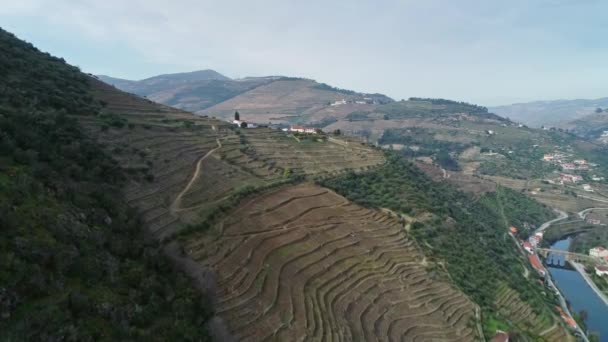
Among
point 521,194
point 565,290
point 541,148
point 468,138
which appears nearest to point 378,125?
point 468,138

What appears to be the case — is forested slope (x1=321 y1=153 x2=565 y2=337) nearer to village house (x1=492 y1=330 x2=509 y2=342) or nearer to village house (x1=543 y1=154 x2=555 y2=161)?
village house (x1=492 y1=330 x2=509 y2=342)

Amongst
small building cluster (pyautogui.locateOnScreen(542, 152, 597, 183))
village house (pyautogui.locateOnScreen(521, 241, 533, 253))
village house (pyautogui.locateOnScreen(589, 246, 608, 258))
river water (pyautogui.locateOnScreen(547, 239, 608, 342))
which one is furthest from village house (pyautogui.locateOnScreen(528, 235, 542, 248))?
small building cluster (pyautogui.locateOnScreen(542, 152, 597, 183))

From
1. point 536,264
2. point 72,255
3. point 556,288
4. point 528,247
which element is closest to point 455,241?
point 556,288

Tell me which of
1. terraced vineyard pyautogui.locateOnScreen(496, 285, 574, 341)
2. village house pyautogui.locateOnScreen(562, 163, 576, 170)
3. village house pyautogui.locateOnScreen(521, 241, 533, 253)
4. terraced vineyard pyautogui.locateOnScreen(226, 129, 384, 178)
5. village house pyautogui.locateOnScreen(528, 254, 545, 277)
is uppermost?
terraced vineyard pyautogui.locateOnScreen(226, 129, 384, 178)

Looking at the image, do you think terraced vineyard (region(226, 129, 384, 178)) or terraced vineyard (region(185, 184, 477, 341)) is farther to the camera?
terraced vineyard (region(226, 129, 384, 178))

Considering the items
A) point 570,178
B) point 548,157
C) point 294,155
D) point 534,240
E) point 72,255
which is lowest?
point 534,240

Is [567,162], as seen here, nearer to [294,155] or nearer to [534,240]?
[534,240]
